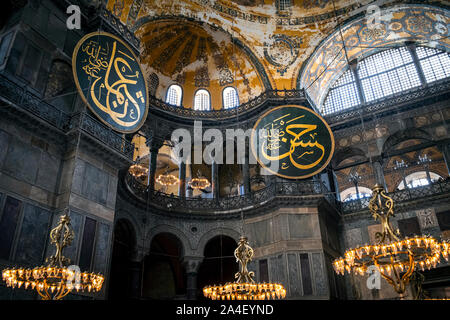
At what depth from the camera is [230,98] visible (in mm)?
15094

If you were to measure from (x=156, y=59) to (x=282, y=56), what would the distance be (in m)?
4.82

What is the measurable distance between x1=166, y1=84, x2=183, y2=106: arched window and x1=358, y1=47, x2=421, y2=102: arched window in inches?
298

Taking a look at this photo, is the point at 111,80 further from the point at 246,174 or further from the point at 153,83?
the point at 246,174

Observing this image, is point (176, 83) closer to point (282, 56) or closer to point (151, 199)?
point (282, 56)

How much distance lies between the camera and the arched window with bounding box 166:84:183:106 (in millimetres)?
14729

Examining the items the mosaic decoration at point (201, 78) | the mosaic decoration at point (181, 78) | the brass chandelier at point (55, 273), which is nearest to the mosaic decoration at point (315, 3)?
the mosaic decoration at point (201, 78)

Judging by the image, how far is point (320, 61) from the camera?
1473 cm

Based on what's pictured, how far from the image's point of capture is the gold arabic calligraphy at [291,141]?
34.6ft

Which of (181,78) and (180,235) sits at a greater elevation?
(181,78)

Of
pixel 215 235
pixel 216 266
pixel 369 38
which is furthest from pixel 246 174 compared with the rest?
pixel 369 38

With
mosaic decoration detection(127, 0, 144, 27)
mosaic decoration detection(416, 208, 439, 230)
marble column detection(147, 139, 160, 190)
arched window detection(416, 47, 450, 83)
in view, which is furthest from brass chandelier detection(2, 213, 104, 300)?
arched window detection(416, 47, 450, 83)

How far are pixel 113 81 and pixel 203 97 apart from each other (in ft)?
21.0

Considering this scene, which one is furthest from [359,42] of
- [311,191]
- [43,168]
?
[43,168]

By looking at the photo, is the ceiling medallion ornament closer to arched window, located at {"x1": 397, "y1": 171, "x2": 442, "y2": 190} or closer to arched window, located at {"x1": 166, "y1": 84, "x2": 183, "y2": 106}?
arched window, located at {"x1": 166, "y1": 84, "x2": 183, "y2": 106}
